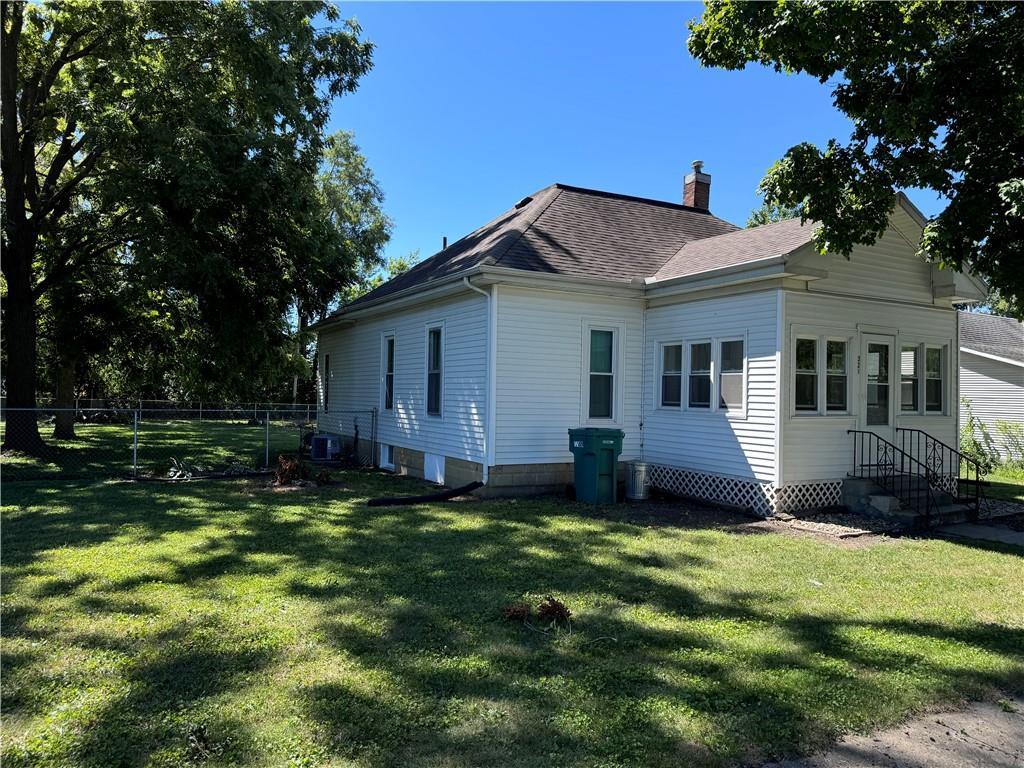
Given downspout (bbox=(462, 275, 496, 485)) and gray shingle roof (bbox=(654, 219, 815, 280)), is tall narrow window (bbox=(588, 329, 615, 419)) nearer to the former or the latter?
gray shingle roof (bbox=(654, 219, 815, 280))

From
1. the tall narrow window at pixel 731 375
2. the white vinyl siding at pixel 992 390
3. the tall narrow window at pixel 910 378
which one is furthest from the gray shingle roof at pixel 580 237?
the white vinyl siding at pixel 992 390

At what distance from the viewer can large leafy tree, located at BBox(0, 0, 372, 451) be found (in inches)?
527

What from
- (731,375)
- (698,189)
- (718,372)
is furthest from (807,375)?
(698,189)

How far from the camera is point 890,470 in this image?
10.4 m

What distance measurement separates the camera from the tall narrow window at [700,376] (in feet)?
34.7

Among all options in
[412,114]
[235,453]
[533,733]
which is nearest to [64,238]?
[235,453]

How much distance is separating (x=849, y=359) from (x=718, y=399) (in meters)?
2.10

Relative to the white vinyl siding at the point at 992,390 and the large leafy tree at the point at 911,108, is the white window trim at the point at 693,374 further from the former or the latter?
the white vinyl siding at the point at 992,390

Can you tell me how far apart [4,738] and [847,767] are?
4.12 meters

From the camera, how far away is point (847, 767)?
3.11 m

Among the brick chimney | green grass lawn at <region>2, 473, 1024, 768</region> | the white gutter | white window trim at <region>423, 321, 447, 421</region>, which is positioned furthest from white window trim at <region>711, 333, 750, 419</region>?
the white gutter

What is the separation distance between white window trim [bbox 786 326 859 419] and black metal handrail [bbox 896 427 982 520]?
142 centimetres

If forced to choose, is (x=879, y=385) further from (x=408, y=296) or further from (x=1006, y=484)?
(x=408, y=296)

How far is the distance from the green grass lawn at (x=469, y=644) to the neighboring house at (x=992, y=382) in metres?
15.2
